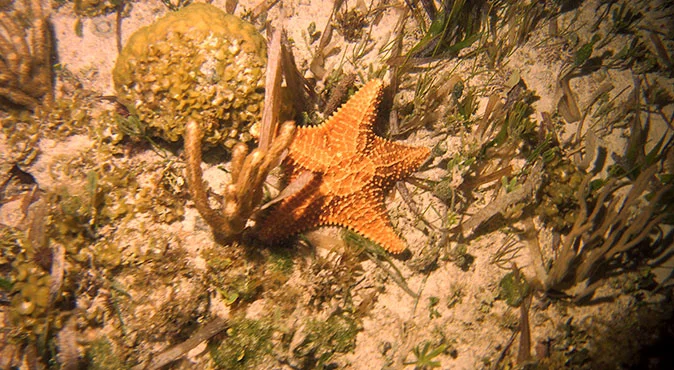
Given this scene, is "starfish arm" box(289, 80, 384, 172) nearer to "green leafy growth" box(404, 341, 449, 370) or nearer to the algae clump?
the algae clump

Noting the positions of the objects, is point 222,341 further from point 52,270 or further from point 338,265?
point 52,270

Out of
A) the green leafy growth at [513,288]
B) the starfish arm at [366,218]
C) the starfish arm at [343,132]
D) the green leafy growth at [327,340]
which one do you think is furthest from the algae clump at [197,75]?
the green leafy growth at [513,288]

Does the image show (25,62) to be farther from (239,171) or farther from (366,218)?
(366,218)

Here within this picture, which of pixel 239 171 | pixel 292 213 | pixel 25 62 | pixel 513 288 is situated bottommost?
pixel 513 288

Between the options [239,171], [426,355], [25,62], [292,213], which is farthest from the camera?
[25,62]

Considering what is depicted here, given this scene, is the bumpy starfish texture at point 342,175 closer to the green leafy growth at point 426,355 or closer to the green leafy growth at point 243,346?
the green leafy growth at point 243,346

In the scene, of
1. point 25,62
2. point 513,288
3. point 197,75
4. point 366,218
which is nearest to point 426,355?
point 513,288

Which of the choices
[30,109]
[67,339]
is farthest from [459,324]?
[30,109]
